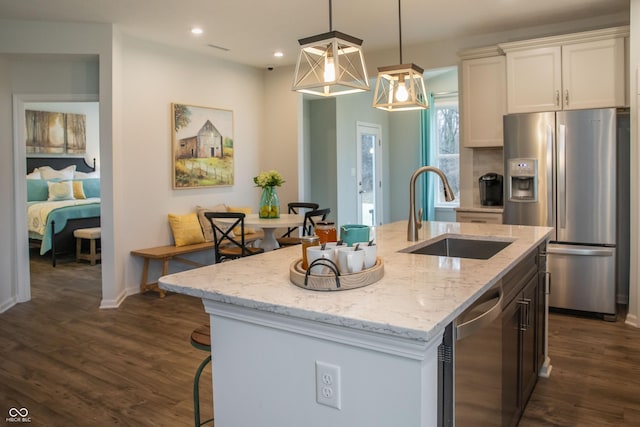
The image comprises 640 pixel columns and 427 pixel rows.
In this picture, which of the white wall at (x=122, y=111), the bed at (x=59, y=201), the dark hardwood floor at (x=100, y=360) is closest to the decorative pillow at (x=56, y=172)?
the bed at (x=59, y=201)

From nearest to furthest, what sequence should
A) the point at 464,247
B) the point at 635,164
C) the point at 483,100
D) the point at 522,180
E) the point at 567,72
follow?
the point at 464,247 < the point at 635,164 < the point at 567,72 < the point at 522,180 < the point at 483,100

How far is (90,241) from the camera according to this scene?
23.7ft

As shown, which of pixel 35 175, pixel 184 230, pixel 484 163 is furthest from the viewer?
pixel 35 175

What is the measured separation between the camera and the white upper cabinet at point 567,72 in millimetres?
4230

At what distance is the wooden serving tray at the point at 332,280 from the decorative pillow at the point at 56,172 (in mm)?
8377

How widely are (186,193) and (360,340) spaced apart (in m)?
4.78

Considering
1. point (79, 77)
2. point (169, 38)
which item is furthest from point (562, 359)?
point (79, 77)

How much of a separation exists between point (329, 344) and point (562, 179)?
361 cm

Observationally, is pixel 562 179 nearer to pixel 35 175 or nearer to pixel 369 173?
pixel 369 173

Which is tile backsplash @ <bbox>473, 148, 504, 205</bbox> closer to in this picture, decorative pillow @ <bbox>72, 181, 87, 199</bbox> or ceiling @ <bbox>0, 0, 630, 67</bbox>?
ceiling @ <bbox>0, 0, 630, 67</bbox>

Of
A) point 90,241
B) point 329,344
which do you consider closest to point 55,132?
point 90,241

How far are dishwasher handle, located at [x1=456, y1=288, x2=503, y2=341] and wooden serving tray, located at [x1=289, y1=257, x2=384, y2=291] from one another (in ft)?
1.12

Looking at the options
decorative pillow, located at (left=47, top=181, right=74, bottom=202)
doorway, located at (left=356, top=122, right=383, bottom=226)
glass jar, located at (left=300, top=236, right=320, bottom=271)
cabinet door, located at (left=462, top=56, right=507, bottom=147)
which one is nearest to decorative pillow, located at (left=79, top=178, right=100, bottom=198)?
decorative pillow, located at (left=47, top=181, right=74, bottom=202)

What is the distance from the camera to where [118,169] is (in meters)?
4.87
